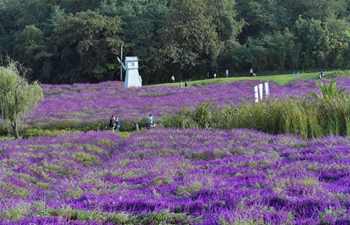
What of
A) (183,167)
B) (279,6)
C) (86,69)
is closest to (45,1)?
(86,69)

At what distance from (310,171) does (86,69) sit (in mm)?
56510

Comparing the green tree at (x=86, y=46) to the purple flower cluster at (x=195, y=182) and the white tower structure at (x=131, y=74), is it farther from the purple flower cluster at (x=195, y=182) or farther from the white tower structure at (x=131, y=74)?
the purple flower cluster at (x=195, y=182)

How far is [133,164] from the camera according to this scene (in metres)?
9.82

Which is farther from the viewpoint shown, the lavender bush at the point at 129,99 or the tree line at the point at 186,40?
the tree line at the point at 186,40

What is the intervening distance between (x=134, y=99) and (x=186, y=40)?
89.9 ft

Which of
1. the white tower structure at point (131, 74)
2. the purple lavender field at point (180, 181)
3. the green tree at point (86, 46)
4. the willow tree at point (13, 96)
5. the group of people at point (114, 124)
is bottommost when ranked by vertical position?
the group of people at point (114, 124)

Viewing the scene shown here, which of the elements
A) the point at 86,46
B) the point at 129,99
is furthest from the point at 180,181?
the point at 86,46

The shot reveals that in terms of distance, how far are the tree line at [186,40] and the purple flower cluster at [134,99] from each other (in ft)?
55.0

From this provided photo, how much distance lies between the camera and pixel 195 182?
635 cm

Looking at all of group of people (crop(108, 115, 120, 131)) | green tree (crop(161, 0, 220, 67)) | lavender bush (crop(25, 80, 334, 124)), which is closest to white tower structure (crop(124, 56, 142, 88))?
lavender bush (crop(25, 80, 334, 124))

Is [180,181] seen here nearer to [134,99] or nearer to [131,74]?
[134,99]

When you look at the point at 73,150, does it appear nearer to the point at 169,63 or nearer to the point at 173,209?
the point at 173,209

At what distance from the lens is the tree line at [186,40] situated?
57344 mm

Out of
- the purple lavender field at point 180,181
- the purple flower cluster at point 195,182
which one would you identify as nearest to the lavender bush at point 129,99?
the purple lavender field at point 180,181
